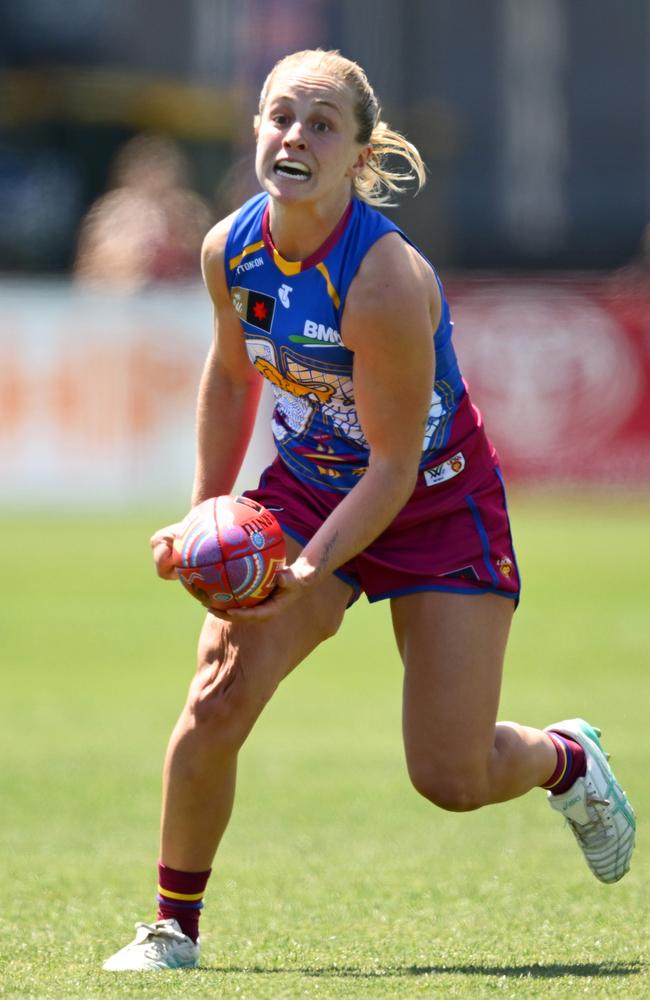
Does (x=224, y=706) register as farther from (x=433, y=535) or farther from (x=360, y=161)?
(x=360, y=161)

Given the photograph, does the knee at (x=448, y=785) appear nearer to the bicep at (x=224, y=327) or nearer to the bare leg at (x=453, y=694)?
the bare leg at (x=453, y=694)

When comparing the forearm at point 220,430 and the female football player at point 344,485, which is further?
the forearm at point 220,430

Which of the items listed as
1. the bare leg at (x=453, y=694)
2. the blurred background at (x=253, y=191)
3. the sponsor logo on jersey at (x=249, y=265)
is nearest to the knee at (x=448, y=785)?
the bare leg at (x=453, y=694)

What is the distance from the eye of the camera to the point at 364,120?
5.41m

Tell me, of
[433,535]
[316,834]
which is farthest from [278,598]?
[316,834]

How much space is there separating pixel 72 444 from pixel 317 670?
8742 millimetres

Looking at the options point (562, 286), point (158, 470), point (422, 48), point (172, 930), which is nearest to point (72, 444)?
point (158, 470)

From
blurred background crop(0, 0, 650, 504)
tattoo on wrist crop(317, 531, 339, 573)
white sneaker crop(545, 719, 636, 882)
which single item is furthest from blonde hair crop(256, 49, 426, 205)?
blurred background crop(0, 0, 650, 504)

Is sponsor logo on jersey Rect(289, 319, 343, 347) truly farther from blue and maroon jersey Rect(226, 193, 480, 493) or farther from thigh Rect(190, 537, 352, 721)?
thigh Rect(190, 537, 352, 721)

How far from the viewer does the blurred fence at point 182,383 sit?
796 inches

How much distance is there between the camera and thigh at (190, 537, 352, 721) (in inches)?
215

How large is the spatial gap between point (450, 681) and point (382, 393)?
90 cm

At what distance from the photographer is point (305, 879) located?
6625mm

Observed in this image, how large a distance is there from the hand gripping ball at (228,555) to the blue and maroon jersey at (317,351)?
1.48 ft
